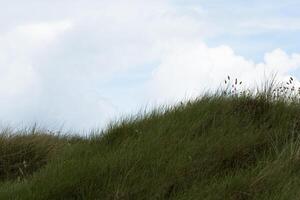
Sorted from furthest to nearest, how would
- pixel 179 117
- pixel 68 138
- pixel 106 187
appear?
pixel 68 138 < pixel 179 117 < pixel 106 187

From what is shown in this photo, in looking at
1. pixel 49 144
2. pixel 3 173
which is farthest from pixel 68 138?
pixel 3 173

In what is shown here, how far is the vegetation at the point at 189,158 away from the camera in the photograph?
201 inches

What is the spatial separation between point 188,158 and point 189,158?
0.08 feet

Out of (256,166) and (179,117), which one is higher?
(179,117)

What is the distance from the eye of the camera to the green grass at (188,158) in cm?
509

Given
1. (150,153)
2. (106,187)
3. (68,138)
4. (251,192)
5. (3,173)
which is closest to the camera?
(251,192)

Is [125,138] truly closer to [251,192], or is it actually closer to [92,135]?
[92,135]

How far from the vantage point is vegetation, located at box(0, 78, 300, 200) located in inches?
201

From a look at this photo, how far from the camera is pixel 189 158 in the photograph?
555 cm

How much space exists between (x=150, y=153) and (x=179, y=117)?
107cm

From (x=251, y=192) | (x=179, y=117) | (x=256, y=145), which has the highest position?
(x=179, y=117)

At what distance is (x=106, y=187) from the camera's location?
5.29 m

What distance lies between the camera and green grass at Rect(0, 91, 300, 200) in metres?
5.09

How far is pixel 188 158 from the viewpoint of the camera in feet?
18.3
